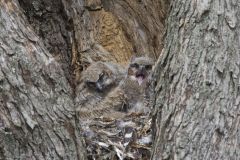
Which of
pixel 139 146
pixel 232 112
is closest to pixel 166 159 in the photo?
pixel 232 112

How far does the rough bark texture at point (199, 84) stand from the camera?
375 cm

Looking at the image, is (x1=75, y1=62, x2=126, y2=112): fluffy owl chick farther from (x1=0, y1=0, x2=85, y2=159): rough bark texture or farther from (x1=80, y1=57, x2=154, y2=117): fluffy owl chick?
(x1=0, y1=0, x2=85, y2=159): rough bark texture

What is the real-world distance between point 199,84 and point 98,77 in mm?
3025

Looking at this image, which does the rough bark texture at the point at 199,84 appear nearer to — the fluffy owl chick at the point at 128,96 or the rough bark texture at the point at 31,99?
the rough bark texture at the point at 31,99

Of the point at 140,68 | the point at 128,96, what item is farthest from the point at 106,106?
the point at 140,68

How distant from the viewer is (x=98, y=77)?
686 cm

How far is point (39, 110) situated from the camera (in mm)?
3816

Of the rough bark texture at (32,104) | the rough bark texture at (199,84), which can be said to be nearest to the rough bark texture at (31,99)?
the rough bark texture at (32,104)

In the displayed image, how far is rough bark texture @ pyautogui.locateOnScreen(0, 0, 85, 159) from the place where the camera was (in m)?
3.73

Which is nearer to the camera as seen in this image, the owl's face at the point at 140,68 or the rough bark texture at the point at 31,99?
the rough bark texture at the point at 31,99

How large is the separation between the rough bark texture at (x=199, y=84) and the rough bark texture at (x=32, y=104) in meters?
0.62

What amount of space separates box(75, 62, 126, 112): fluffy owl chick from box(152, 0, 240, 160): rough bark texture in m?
2.48

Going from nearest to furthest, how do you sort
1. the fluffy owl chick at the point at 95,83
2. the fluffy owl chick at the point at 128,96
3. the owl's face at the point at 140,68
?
the fluffy owl chick at the point at 128,96 < the fluffy owl chick at the point at 95,83 < the owl's face at the point at 140,68

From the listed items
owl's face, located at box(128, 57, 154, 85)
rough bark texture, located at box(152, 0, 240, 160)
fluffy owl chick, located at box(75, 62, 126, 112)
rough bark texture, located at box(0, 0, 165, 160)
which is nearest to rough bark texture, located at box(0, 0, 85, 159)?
rough bark texture, located at box(0, 0, 165, 160)
